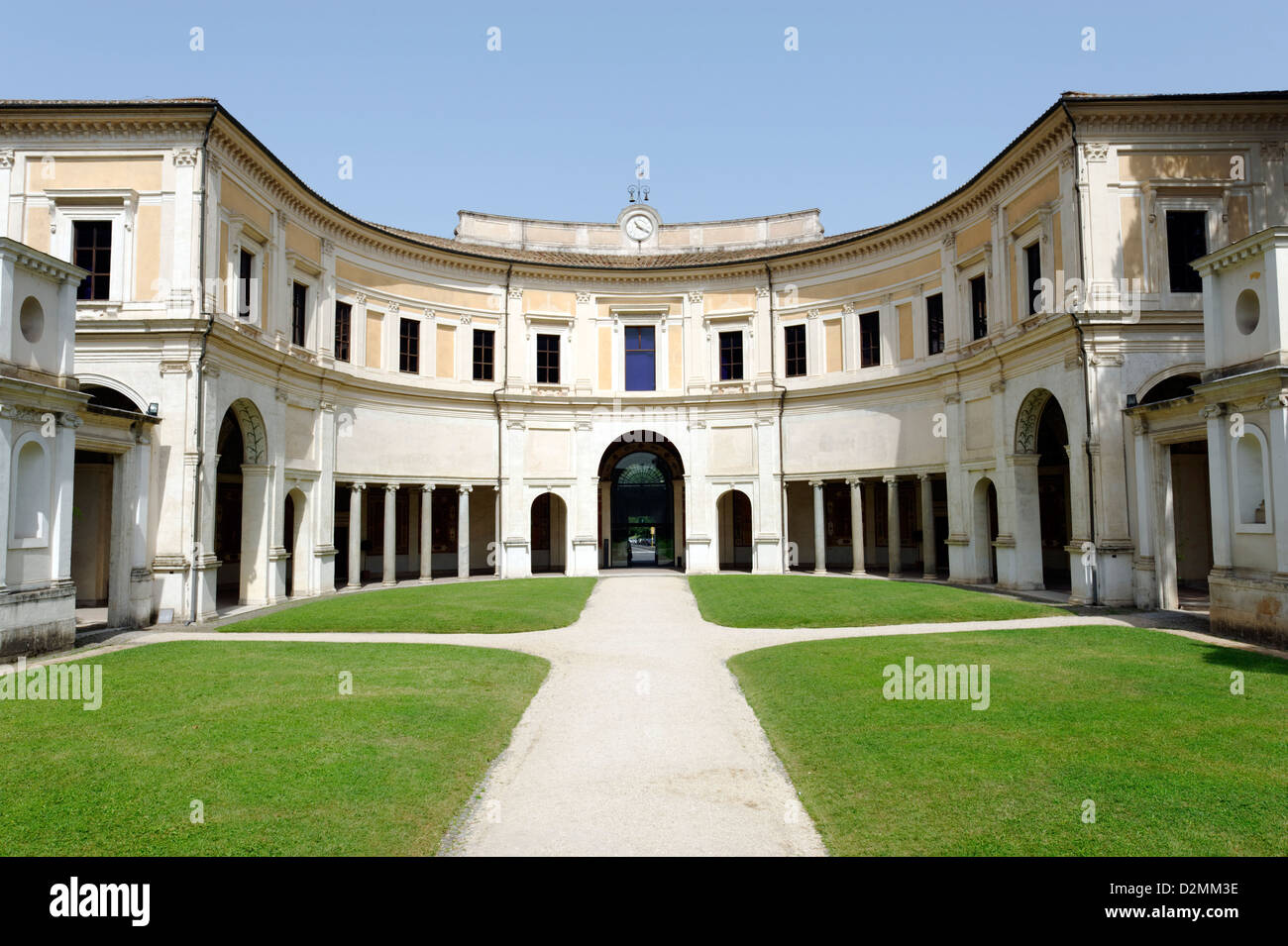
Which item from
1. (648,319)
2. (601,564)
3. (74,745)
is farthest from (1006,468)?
(74,745)

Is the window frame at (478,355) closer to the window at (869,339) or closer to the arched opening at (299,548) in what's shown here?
the arched opening at (299,548)

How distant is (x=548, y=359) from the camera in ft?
107

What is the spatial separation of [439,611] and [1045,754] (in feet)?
48.4

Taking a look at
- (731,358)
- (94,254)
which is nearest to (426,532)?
(94,254)

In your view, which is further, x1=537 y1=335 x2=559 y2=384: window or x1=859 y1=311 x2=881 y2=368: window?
x1=537 y1=335 x2=559 y2=384: window

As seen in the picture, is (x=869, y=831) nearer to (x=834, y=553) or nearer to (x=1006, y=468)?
(x=1006, y=468)

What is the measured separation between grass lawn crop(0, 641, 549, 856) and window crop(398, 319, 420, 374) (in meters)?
18.7

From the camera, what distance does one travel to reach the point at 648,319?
109 feet

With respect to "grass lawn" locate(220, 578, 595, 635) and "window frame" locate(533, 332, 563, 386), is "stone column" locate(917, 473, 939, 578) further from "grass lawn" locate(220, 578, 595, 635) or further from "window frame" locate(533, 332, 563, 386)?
"window frame" locate(533, 332, 563, 386)

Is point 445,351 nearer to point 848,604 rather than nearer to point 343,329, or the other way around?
point 343,329

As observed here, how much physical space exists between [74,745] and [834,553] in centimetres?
3173

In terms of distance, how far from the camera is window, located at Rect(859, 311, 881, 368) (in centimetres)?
3028

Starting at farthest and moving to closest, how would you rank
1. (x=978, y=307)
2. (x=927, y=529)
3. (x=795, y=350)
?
(x=795, y=350), (x=927, y=529), (x=978, y=307)

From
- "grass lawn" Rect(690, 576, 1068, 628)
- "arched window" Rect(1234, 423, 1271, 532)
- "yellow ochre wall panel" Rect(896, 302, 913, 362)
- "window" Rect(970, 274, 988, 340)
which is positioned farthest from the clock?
"arched window" Rect(1234, 423, 1271, 532)
